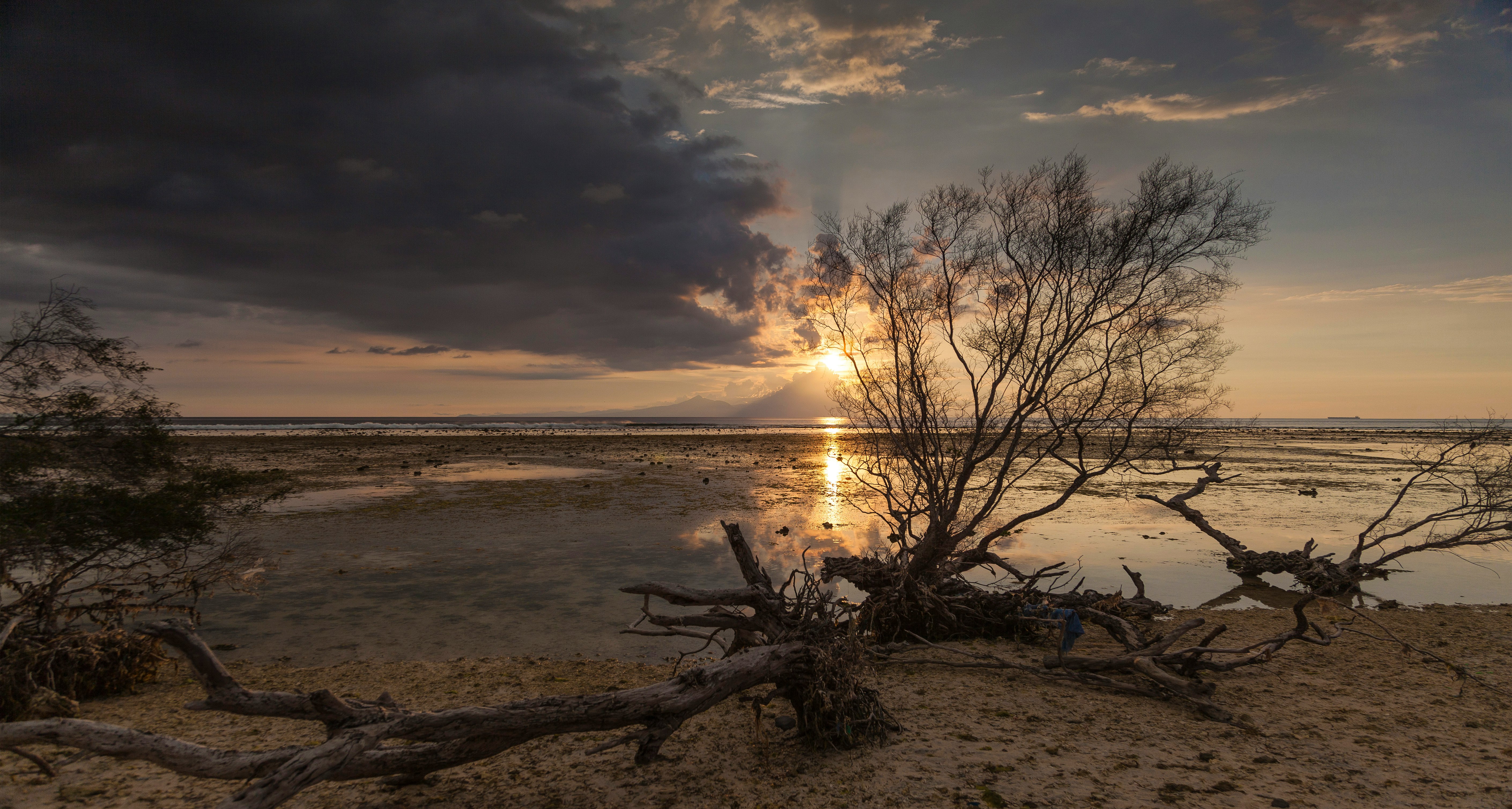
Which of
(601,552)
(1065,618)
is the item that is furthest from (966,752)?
(601,552)

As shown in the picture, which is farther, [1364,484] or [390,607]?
[1364,484]

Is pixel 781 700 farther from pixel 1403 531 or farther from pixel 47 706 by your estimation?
pixel 1403 531

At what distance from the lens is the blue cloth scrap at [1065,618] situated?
716 cm

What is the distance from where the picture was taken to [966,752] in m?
5.11

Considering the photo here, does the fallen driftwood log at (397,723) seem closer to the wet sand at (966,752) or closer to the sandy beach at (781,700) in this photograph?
the wet sand at (966,752)

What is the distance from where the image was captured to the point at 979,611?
8.57 metres

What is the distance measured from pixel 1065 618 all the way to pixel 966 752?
8.89ft

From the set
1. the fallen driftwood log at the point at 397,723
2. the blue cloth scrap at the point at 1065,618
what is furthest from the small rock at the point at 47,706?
the blue cloth scrap at the point at 1065,618

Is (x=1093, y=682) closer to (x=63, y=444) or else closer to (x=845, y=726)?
(x=845, y=726)

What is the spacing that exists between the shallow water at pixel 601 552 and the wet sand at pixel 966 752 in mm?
1607

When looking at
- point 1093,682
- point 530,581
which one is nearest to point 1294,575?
point 1093,682

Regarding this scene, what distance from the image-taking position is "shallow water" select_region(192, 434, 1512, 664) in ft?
29.1

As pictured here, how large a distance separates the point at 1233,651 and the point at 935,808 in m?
3.92

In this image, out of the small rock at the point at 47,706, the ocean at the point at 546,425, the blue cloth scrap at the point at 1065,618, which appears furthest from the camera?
the ocean at the point at 546,425
